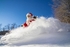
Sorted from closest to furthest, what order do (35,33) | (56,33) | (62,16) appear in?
(56,33) < (35,33) < (62,16)

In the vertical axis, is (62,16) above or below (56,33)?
above

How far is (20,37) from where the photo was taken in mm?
3510

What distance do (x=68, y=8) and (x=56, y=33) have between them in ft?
31.9

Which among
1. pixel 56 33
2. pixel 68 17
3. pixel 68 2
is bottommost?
pixel 56 33

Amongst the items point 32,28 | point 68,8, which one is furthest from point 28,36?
point 68,8

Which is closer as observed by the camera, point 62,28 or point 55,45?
point 55,45

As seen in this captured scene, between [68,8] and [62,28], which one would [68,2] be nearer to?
[68,8]

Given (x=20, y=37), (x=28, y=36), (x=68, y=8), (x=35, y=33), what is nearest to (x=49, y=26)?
(x=35, y=33)

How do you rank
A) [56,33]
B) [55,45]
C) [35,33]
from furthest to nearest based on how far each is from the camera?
[35,33], [56,33], [55,45]

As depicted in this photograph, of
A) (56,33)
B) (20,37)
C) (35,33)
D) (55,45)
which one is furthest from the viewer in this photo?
(20,37)

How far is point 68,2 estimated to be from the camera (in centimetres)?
1212

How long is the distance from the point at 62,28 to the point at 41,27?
500 millimetres

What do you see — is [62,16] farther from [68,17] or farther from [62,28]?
[62,28]

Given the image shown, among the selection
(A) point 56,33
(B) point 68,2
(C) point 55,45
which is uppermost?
(B) point 68,2
